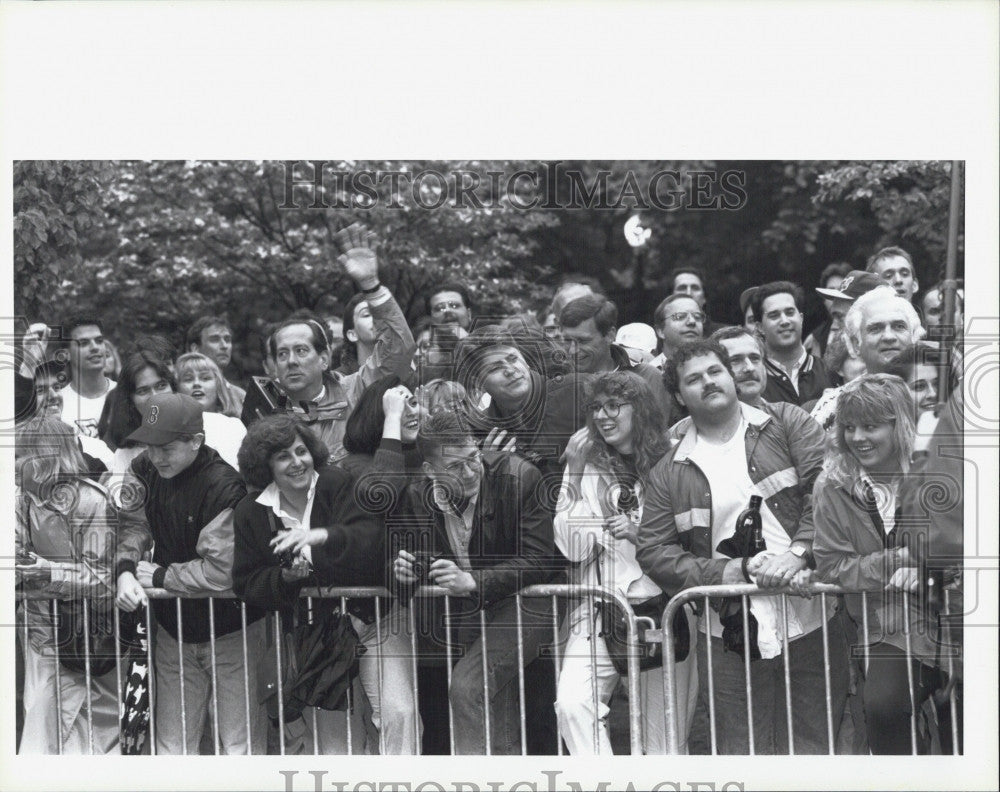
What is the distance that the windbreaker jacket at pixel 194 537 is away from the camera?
267 inches

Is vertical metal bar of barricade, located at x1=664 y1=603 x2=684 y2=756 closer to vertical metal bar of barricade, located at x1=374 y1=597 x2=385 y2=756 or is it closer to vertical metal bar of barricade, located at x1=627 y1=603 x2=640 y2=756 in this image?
vertical metal bar of barricade, located at x1=627 y1=603 x2=640 y2=756

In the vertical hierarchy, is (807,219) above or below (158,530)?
above

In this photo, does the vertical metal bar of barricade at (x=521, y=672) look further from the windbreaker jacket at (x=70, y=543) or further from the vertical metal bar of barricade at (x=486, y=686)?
the windbreaker jacket at (x=70, y=543)

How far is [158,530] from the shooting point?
684cm

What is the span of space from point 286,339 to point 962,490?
3.18 m

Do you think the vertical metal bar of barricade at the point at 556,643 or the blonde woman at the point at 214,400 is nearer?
the vertical metal bar of barricade at the point at 556,643

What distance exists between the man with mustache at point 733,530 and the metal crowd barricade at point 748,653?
0.13 feet

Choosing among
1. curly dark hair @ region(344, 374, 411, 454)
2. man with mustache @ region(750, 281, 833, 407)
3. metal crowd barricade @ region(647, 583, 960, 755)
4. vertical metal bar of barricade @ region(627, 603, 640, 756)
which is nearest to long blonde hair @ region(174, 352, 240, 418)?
curly dark hair @ region(344, 374, 411, 454)

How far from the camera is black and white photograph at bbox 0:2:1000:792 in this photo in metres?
6.66

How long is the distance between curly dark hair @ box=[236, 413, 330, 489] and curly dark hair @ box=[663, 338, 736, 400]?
1.59 metres

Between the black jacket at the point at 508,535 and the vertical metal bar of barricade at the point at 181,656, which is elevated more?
the black jacket at the point at 508,535

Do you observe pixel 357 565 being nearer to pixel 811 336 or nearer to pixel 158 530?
pixel 158 530

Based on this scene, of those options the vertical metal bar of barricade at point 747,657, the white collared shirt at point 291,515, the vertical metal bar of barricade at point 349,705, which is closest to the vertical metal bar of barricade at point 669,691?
the vertical metal bar of barricade at point 747,657

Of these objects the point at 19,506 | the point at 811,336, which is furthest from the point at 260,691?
the point at 811,336
